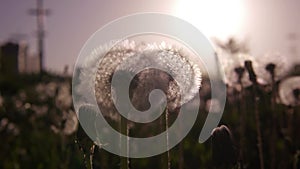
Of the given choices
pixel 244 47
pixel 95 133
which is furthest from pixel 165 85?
pixel 244 47

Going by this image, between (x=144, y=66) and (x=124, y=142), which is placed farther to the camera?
(x=144, y=66)

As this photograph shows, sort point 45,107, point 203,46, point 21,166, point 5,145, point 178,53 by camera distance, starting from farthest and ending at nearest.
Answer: point 45,107 < point 5,145 < point 21,166 < point 203,46 < point 178,53

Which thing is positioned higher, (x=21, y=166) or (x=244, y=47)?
(x=244, y=47)

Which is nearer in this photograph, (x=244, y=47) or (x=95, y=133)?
(x=95, y=133)

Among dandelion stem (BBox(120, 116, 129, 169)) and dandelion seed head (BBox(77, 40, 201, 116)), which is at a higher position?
dandelion seed head (BBox(77, 40, 201, 116))

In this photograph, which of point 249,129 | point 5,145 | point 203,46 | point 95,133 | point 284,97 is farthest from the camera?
point 5,145

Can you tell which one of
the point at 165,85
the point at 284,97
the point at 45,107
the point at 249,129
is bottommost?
the point at 45,107

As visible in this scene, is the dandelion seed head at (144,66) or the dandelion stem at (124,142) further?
the dandelion seed head at (144,66)

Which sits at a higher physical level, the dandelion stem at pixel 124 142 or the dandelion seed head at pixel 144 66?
the dandelion seed head at pixel 144 66

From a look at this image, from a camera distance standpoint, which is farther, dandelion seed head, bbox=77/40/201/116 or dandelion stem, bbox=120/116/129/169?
dandelion seed head, bbox=77/40/201/116

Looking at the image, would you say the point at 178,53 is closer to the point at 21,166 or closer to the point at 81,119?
the point at 81,119

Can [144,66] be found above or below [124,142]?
above
